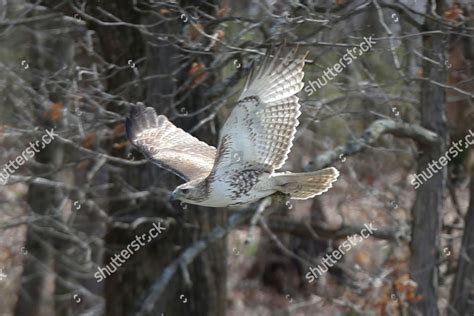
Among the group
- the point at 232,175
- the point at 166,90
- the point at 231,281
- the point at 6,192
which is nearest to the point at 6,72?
the point at 166,90

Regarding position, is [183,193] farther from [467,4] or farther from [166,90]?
[467,4]

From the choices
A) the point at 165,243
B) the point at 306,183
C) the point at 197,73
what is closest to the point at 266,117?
the point at 306,183

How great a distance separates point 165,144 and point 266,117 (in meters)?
1.42

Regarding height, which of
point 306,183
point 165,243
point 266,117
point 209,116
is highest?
point 266,117

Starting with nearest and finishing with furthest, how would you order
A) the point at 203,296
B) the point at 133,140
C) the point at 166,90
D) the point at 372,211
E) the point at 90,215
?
the point at 133,140, the point at 166,90, the point at 203,296, the point at 90,215, the point at 372,211

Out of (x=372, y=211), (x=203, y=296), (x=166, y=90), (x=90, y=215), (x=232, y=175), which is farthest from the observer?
(x=372, y=211)

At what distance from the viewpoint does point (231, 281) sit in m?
13.1

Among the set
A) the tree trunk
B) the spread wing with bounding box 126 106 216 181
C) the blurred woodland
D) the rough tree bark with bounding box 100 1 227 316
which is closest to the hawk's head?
the spread wing with bounding box 126 106 216 181

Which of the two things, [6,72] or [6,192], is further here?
[6,192]

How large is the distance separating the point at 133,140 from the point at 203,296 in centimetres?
256

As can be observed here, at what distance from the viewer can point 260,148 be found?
603cm

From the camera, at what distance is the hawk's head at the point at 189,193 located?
237 inches

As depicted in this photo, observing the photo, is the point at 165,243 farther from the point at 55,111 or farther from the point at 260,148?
the point at 260,148

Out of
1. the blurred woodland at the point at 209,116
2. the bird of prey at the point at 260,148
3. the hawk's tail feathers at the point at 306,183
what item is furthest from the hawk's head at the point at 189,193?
the blurred woodland at the point at 209,116
